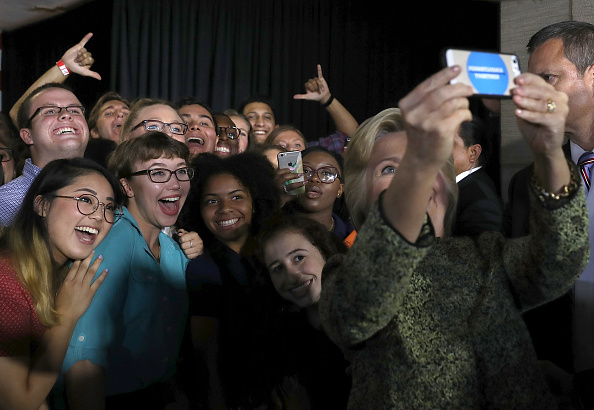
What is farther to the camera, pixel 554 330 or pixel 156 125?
pixel 156 125

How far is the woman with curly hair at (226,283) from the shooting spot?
202 cm

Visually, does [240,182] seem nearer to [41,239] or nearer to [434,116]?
[41,239]

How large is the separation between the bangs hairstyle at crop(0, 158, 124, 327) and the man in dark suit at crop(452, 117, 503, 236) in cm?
116

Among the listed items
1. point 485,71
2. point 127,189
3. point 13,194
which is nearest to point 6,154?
point 13,194

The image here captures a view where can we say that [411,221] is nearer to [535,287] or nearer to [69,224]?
[535,287]

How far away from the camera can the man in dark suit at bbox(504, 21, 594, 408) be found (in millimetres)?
1662

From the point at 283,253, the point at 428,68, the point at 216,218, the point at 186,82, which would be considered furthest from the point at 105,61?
the point at 283,253

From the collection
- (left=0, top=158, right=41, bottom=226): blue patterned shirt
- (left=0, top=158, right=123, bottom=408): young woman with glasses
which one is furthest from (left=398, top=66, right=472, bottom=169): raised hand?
(left=0, top=158, right=41, bottom=226): blue patterned shirt

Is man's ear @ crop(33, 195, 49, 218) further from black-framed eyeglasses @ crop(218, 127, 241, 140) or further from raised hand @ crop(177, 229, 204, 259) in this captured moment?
black-framed eyeglasses @ crop(218, 127, 241, 140)

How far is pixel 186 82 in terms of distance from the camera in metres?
5.75

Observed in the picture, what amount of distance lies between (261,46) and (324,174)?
139 inches

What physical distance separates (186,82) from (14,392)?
4.46 meters

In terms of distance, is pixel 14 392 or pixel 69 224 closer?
pixel 14 392

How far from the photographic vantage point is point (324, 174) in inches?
112
